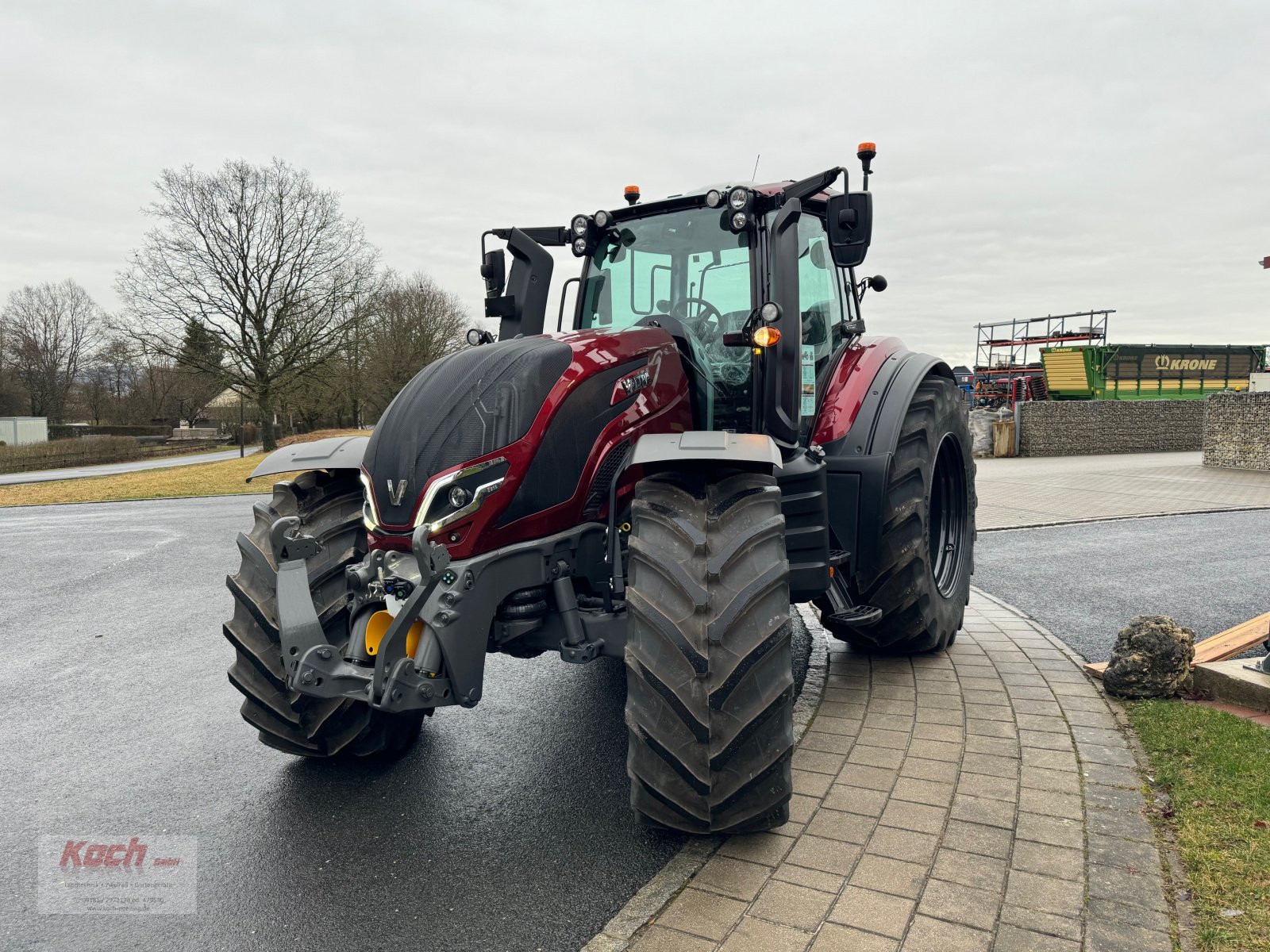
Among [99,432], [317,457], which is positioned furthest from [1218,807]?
[99,432]

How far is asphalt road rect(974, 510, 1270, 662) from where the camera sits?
5570 mm

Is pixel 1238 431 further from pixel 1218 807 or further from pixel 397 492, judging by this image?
pixel 397 492

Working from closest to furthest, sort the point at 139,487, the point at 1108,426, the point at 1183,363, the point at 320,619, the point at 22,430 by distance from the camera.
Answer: the point at 320,619
the point at 139,487
the point at 1108,426
the point at 1183,363
the point at 22,430

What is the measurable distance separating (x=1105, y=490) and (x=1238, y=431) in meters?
5.42

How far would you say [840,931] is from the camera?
2.27 m

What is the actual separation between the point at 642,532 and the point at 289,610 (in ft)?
3.97

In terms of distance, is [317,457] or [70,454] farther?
[70,454]

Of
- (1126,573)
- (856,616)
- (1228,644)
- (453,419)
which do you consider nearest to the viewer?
(453,419)

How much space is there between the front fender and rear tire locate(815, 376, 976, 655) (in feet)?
7.61

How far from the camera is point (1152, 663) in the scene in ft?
12.9

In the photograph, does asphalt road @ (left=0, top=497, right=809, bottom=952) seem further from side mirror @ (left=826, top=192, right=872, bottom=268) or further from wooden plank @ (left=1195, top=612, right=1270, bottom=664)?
side mirror @ (left=826, top=192, right=872, bottom=268)

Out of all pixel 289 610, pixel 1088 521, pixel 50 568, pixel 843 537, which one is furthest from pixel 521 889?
pixel 1088 521

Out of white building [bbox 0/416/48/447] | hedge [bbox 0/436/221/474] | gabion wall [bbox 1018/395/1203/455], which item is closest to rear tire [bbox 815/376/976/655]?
gabion wall [bbox 1018/395/1203/455]

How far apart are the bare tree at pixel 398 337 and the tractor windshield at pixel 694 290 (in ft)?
90.1
